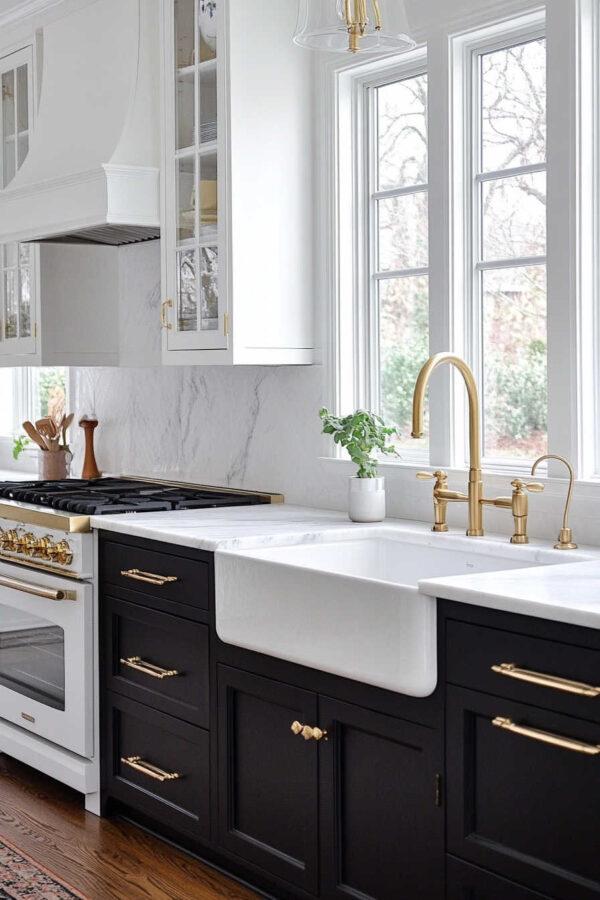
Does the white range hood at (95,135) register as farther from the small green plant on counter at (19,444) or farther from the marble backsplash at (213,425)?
the small green plant on counter at (19,444)

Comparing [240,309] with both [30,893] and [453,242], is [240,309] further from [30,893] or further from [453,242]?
[30,893]

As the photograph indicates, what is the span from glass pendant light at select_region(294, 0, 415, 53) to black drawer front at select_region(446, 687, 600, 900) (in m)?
1.32

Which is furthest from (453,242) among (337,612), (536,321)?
(337,612)

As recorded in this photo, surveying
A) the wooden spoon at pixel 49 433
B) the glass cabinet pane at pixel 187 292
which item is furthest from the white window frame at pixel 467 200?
the wooden spoon at pixel 49 433

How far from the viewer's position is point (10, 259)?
4.88 m

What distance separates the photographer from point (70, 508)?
371 centimetres

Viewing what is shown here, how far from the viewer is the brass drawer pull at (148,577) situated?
3.23 meters

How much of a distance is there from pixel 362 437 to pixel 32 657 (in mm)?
1385

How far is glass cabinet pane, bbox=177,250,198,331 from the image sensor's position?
3.72 m

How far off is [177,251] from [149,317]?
745mm

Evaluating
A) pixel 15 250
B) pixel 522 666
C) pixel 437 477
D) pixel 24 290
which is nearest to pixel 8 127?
pixel 15 250

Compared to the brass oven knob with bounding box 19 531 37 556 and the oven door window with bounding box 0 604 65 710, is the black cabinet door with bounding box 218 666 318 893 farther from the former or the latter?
the brass oven knob with bounding box 19 531 37 556

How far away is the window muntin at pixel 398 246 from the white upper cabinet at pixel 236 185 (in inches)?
8.8

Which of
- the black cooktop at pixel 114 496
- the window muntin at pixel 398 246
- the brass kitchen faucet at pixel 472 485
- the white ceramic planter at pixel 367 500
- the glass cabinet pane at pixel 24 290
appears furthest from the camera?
the glass cabinet pane at pixel 24 290
